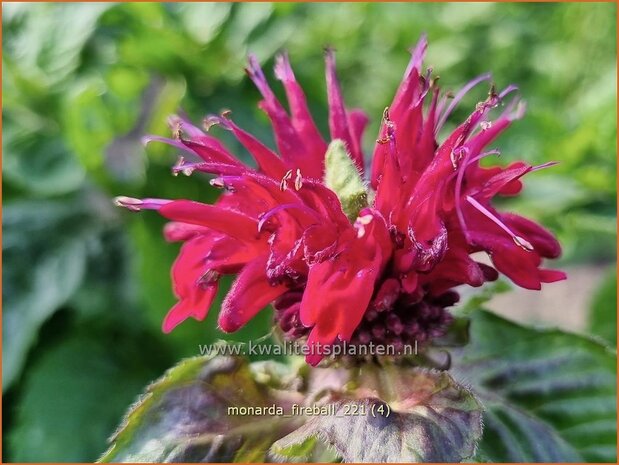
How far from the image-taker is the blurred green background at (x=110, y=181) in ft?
4.80

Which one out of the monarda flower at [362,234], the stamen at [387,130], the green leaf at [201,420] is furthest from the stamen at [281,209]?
the green leaf at [201,420]

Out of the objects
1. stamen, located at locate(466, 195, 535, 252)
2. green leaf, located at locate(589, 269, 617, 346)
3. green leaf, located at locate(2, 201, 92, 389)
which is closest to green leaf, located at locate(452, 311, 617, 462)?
stamen, located at locate(466, 195, 535, 252)

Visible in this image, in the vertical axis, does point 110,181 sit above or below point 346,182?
above

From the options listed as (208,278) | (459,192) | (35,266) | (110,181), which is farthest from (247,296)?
(35,266)

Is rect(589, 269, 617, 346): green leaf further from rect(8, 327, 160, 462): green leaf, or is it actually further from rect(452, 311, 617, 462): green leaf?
rect(8, 327, 160, 462): green leaf

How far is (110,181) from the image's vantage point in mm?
1529

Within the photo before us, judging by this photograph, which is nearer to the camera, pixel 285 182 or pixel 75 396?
pixel 285 182

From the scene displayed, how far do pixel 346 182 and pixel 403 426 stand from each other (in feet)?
0.90

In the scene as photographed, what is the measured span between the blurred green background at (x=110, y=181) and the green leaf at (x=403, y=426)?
22.7 inches

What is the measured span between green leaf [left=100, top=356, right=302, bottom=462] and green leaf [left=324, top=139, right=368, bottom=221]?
0.82ft

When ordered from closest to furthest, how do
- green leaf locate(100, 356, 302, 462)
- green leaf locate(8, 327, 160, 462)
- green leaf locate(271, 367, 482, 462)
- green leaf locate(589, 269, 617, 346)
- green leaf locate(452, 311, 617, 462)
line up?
green leaf locate(271, 367, 482, 462) → green leaf locate(100, 356, 302, 462) → green leaf locate(452, 311, 617, 462) → green leaf locate(8, 327, 160, 462) → green leaf locate(589, 269, 617, 346)

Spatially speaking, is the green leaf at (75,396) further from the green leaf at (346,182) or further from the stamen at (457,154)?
the stamen at (457,154)

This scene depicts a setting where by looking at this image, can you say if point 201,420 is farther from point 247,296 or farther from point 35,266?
point 35,266

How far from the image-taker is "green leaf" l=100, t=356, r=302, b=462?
86 cm
